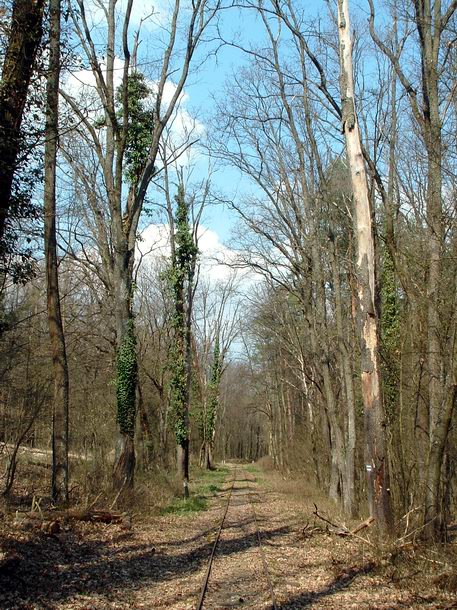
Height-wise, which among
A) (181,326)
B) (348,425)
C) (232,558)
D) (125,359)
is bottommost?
(232,558)

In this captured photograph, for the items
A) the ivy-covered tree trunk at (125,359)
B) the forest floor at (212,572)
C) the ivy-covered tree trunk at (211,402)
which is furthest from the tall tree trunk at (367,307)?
the ivy-covered tree trunk at (211,402)

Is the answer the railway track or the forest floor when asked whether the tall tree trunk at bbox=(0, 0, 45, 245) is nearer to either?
the forest floor

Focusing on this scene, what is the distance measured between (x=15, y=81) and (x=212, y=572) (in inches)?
301

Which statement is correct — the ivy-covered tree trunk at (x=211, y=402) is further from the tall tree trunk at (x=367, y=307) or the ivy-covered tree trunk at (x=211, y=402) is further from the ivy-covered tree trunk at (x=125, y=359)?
the tall tree trunk at (x=367, y=307)

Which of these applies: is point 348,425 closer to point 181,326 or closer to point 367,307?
point 367,307

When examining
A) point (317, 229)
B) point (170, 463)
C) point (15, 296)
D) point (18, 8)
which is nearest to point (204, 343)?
point (170, 463)

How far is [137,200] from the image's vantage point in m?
16.9

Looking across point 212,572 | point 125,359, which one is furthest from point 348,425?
point 212,572

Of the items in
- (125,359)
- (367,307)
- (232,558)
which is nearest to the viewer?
(367,307)

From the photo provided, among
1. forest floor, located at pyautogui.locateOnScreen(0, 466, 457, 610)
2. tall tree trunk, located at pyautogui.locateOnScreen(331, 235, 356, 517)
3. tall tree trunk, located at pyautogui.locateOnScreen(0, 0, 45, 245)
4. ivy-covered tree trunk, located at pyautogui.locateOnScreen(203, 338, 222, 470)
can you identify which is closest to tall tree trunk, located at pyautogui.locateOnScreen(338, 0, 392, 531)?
forest floor, located at pyautogui.locateOnScreen(0, 466, 457, 610)

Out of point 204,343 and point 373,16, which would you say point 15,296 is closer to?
point 373,16

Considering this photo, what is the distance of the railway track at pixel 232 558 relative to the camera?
295 inches

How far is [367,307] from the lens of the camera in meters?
10.1

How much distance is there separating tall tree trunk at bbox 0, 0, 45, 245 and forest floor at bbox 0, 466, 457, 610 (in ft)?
15.1
